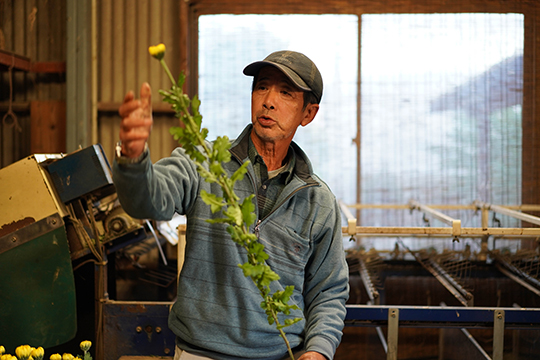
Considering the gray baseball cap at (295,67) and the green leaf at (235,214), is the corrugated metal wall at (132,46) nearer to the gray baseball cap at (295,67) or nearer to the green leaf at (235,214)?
the gray baseball cap at (295,67)

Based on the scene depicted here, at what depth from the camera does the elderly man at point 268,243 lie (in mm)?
1309

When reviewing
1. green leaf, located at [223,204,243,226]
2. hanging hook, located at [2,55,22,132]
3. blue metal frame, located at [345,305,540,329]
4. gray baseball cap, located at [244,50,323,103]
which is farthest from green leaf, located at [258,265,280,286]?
hanging hook, located at [2,55,22,132]

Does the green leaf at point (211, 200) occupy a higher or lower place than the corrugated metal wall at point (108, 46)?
lower

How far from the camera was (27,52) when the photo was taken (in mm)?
4035

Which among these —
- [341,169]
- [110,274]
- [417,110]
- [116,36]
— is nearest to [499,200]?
[417,110]

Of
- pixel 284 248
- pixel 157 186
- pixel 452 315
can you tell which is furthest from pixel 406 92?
pixel 157 186

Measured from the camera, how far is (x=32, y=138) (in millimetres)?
3969

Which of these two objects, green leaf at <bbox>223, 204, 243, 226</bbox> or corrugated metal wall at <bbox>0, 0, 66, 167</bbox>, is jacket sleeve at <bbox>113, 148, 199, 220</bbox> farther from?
corrugated metal wall at <bbox>0, 0, 66, 167</bbox>

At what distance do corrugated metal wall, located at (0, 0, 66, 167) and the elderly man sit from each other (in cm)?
305

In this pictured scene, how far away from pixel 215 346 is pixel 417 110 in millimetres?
3315

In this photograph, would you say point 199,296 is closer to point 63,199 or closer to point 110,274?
point 63,199

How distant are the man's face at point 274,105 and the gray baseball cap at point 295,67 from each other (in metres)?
0.03

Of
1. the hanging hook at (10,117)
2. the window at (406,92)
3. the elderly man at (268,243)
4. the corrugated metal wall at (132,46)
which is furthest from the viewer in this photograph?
the window at (406,92)

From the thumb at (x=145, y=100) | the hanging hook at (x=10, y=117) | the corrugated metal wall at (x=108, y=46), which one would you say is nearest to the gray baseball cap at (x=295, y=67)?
the thumb at (x=145, y=100)
